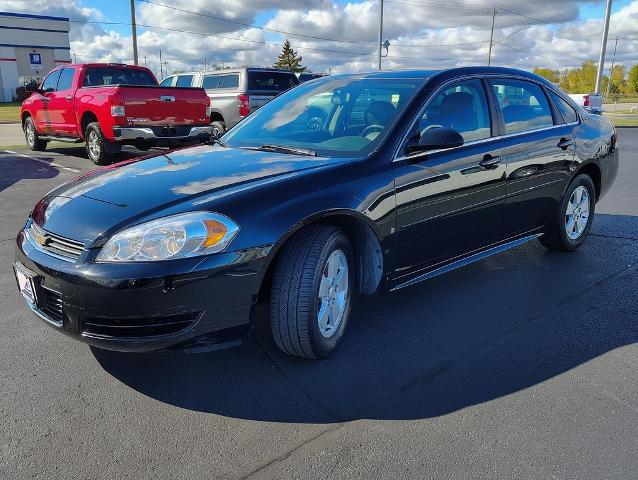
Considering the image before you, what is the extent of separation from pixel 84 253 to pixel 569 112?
4.30m

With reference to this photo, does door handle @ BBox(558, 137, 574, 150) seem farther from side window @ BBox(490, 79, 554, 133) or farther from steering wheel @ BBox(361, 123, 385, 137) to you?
steering wheel @ BBox(361, 123, 385, 137)

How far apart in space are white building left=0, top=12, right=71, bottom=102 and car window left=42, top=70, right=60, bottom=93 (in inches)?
1566

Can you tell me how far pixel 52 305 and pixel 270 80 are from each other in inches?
467

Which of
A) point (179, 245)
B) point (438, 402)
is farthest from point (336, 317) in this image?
point (179, 245)

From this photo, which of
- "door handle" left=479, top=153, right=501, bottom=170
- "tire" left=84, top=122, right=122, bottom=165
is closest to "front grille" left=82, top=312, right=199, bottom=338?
"door handle" left=479, top=153, right=501, bottom=170

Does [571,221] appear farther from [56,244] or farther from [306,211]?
[56,244]

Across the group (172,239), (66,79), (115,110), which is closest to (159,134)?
(115,110)

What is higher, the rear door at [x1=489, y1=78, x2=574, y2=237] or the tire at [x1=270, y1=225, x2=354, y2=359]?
the rear door at [x1=489, y1=78, x2=574, y2=237]

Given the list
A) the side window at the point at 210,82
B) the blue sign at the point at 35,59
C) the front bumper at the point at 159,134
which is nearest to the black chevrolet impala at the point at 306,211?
the front bumper at the point at 159,134

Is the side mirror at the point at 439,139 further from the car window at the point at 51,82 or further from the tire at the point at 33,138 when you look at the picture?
the tire at the point at 33,138

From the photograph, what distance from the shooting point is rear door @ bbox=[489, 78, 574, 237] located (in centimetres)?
429

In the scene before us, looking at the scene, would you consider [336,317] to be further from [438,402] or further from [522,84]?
[522,84]

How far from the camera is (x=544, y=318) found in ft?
12.6

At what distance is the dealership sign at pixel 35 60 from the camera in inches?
1913
